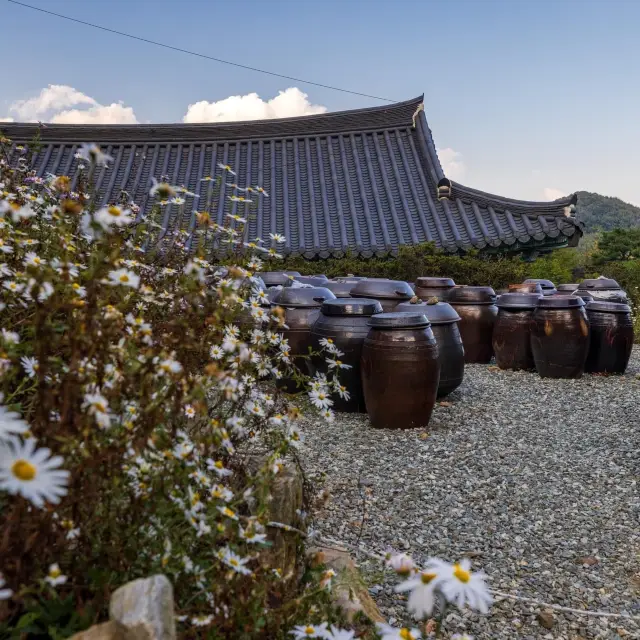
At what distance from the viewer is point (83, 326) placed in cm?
102

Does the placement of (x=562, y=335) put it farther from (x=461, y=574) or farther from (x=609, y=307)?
(x=461, y=574)

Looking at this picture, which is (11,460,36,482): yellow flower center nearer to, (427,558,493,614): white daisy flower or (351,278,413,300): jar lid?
(427,558,493,614): white daisy flower

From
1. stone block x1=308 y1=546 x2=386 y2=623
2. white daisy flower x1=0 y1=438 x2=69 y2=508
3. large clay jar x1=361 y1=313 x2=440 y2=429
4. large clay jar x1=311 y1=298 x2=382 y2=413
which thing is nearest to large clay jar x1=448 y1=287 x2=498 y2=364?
large clay jar x1=311 y1=298 x2=382 y2=413

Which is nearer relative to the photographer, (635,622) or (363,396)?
(635,622)

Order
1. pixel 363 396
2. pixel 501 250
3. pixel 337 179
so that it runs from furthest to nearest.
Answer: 1. pixel 337 179
2. pixel 501 250
3. pixel 363 396

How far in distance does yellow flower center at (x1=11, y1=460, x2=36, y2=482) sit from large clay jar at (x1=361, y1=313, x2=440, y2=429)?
11.5 ft

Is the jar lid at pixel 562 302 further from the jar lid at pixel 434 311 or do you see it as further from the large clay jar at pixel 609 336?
the jar lid at pixel 434 311

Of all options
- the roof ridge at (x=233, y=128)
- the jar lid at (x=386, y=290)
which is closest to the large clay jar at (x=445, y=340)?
the jar lid at (x=386, y=290)

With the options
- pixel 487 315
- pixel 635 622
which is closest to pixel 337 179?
pixel 487 315

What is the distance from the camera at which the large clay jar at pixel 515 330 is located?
6578 mm

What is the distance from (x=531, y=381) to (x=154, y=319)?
473cm

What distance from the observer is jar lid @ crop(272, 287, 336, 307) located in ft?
17.3

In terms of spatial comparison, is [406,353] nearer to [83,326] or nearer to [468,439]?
[468,439]

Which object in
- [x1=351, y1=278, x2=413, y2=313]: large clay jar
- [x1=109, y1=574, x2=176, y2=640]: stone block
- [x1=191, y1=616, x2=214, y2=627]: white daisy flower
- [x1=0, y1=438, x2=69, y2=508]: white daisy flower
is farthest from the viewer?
[x1=351, y1=278, x2=413, y2=313]: large clay jar
